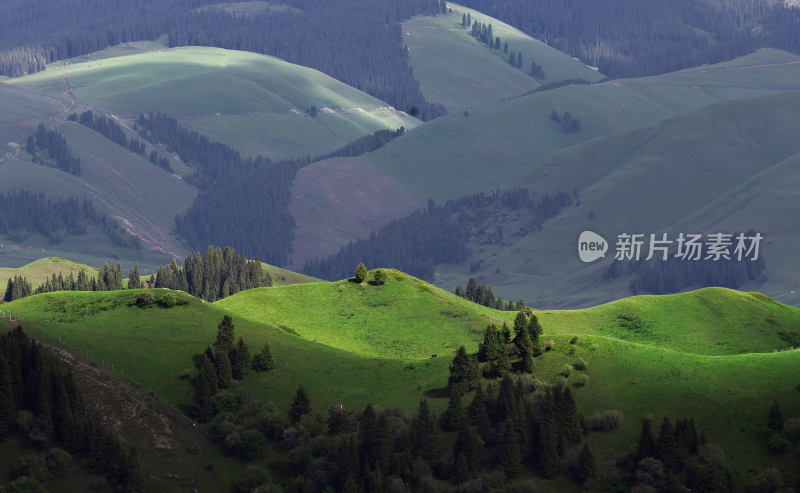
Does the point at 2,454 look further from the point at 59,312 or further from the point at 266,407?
the point at 59,312

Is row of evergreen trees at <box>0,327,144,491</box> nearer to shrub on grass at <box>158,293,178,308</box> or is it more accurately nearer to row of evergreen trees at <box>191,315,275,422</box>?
row of evergreen trees at <box>191,315,275,422</box>

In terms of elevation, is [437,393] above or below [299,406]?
above

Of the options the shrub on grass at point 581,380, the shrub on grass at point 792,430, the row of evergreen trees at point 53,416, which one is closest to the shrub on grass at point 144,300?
the row of evergreen trees at point 53,416

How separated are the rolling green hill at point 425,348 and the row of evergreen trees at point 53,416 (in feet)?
46.7

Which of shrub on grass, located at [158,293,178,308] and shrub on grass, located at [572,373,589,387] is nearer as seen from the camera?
shrub on grass, located at [572,373,589,387]

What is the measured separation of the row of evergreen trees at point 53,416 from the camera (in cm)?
11425

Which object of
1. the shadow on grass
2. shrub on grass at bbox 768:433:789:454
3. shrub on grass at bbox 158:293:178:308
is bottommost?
the shadow on grass

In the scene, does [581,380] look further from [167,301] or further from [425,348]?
[167,301]

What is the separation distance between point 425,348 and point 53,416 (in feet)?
231

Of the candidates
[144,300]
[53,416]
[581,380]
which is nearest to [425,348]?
[144,300]

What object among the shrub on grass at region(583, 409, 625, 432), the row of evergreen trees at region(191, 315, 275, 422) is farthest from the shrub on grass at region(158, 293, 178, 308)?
the shrub on grass at region(583, 409, 625, 432)

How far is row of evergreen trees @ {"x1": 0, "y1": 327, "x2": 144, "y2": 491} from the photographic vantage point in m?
114

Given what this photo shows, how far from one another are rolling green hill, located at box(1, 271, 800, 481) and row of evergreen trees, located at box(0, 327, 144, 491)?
1425cm

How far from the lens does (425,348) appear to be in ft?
574
